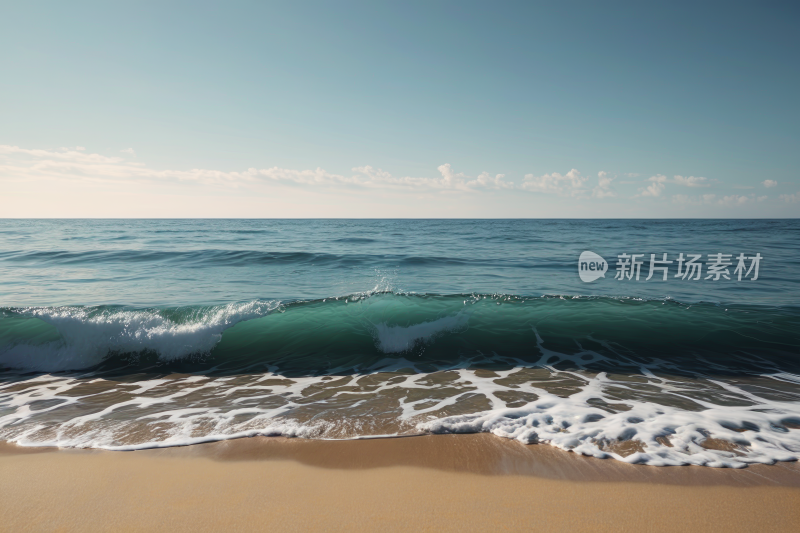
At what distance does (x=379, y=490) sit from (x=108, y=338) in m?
6.69

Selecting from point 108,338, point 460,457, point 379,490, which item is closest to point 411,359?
point 460,457

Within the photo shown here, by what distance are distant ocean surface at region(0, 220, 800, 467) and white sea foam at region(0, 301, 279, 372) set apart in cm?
4

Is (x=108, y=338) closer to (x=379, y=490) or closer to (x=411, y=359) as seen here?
(x=411, y=359)

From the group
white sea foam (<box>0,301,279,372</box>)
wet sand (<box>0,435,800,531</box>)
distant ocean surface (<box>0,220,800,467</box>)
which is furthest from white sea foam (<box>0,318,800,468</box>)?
white sea foam (<box>0,301,279,372</box>)

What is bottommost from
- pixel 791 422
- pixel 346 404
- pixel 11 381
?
pixel 11 381

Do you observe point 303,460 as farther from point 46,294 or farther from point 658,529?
point 46,294

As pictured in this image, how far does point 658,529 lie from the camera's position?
7.89ft

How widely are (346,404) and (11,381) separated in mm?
5420

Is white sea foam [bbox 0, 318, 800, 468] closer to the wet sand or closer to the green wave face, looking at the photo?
the wet sand

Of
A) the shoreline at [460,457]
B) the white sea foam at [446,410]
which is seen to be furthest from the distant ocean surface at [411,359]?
the shoreline at [460,457]

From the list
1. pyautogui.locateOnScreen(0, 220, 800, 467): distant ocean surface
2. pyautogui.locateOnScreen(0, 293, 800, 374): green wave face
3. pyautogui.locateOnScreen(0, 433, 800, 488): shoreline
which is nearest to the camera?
pyautogui.locateOnScreen(0, 433, 800, 488): shoreline

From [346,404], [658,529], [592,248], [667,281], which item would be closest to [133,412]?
[346,404]

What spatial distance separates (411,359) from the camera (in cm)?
668

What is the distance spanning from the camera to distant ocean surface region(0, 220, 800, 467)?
3.86 meters
